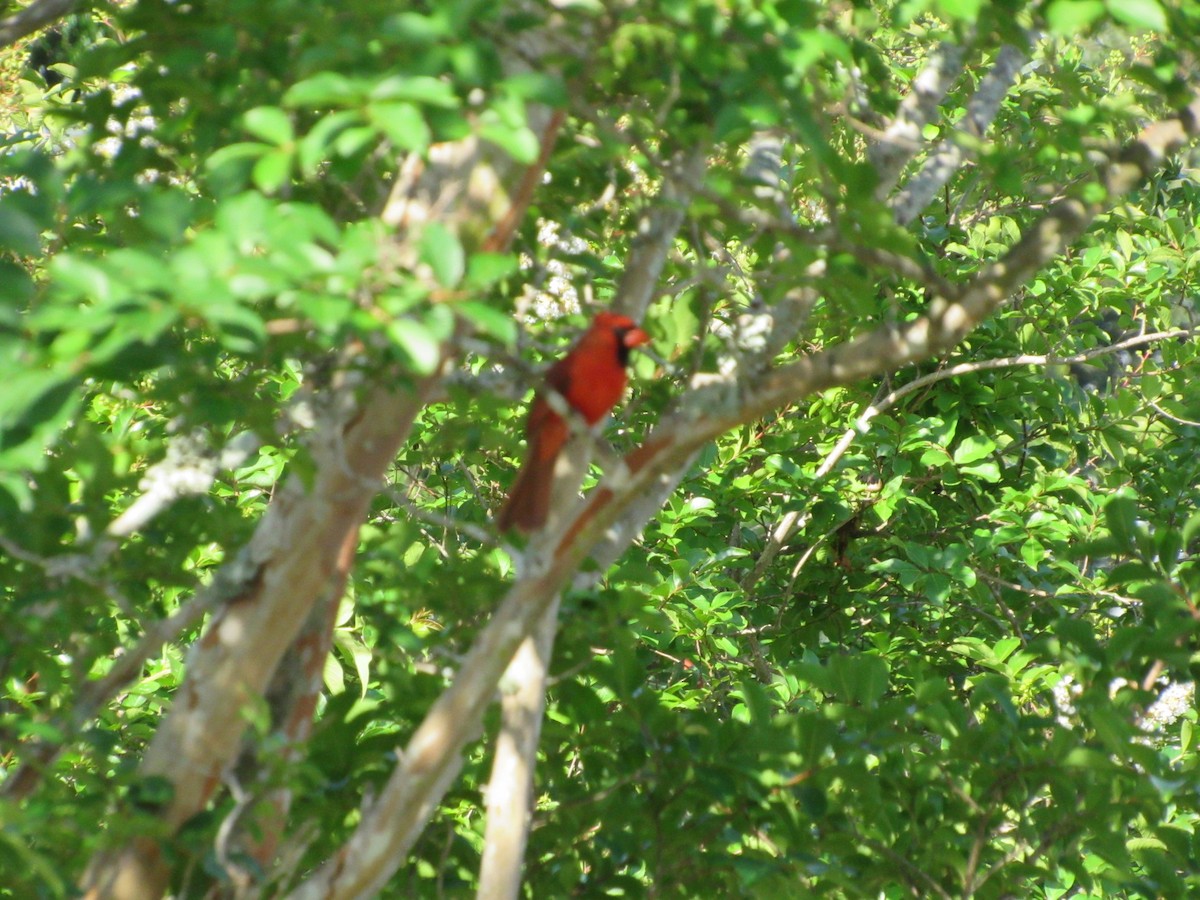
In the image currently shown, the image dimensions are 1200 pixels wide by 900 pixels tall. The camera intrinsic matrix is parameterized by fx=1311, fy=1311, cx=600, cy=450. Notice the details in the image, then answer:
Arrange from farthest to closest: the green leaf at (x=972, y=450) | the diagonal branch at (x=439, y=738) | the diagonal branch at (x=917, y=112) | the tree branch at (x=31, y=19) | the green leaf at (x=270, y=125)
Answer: the green leaf at (x=972, y=450) < the diagonal branch at (x=917, y=112) < the tree branch at (x=31, y=19) < the diagonal branch at (x=439, y=738) < the green leaf at (x=270, y=125)

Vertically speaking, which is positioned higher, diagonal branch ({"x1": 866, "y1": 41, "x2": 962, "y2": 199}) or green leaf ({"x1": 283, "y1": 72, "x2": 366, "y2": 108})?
diagonal branch ({"x1": 866, "y1": 41, "x2": 962, "y2": 199})

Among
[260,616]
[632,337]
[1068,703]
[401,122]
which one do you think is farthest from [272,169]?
[1068,703]

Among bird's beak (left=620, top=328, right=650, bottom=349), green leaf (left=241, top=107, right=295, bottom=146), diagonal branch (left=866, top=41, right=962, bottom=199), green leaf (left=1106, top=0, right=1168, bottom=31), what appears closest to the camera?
green leaf (left=241, top=107, right=295, bottom=146)

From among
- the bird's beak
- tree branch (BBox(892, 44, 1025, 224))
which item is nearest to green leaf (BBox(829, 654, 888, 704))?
the bird's beak

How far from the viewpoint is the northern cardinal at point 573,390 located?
2.95 metres

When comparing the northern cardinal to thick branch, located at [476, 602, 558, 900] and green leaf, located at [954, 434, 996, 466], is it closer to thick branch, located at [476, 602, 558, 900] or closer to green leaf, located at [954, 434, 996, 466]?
thick branch, located at [476, 602, 558, 900]

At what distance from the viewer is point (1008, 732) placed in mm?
2861

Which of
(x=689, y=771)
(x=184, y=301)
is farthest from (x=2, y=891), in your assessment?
(x=184, y=301)

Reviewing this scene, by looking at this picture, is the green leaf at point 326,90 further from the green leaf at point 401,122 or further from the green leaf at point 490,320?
the green leaf at point 490,320

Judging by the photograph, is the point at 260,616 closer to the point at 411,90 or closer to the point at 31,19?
the point at 411,90

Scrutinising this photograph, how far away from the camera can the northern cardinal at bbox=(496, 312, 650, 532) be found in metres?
2.95

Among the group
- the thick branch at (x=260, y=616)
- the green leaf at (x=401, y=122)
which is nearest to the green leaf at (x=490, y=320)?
the green leaf at (x=401, y=122)

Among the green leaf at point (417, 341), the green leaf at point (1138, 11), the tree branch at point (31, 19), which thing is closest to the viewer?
the green leaf at point (417, 341)

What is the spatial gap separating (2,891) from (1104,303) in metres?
5.05
